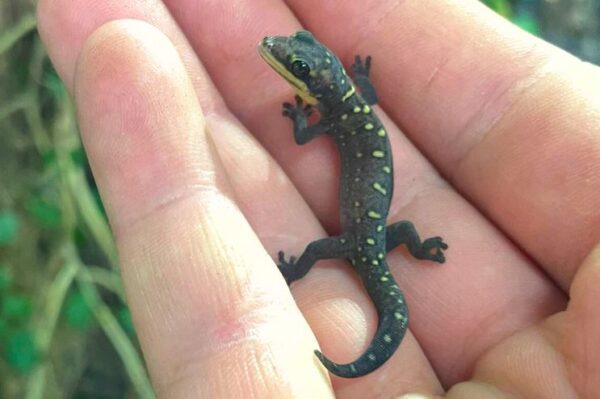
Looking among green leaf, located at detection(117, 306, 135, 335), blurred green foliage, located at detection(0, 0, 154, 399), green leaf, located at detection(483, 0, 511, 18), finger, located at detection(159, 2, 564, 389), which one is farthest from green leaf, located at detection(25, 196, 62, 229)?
green leaf, located at detection(483, 0, 511, 18)

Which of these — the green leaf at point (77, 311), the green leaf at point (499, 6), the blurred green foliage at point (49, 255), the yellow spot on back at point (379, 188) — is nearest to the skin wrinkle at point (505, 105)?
the yellow spot on back at point (379, 188)

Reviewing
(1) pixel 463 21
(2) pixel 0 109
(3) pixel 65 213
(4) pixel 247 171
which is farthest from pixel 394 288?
(2) pixel 0 109

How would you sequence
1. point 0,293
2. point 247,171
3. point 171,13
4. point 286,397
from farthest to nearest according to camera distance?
point 0,293 → point 171,13 → point 247,171 → point 286,397

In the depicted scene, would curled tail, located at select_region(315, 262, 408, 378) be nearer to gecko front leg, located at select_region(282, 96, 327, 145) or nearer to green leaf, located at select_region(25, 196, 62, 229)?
gecko front leg, located at select_region(282, 96, 327, 145)

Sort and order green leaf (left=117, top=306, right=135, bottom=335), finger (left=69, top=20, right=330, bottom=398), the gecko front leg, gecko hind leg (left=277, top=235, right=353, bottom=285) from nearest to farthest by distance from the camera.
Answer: finger (left=69, top=20, right=330, bottom=398) < gecko hind leg (left=277, top=235, right=353, bottom=285) < the gecko front leg < green leaf (left=117, top=306, right=135, bottom=335)

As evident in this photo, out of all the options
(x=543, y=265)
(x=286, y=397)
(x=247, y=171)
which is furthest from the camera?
(x=247, y=171)

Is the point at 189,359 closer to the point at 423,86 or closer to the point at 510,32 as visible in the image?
the point at 423,86

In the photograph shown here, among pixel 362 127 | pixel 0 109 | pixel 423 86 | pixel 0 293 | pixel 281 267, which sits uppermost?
pixel 423 86
